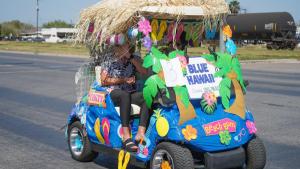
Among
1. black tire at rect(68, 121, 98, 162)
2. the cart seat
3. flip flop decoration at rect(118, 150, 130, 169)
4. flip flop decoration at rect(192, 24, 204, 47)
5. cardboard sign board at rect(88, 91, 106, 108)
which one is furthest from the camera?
black tire at rect(68, 121, 98, 162)

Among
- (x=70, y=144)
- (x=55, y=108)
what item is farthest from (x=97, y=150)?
(x=55, y=108)

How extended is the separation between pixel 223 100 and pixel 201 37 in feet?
3.94

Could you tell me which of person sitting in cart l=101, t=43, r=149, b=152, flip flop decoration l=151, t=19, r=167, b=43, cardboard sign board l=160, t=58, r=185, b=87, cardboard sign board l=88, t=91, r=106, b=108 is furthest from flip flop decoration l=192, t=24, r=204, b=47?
cardboard sign board l=88, t=91, r=106, b=108

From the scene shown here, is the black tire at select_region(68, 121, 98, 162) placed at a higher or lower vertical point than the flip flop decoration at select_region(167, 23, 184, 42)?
lower

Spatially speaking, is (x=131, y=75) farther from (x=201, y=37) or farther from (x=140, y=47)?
(x=201, y=37)

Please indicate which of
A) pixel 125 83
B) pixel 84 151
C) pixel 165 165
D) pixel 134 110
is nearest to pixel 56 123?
pixel 84 151

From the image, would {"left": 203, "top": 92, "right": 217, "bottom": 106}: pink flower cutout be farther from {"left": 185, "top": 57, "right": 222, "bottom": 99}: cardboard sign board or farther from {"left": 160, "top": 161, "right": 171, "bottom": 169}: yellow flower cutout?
{"left": 160, "top": 161, "right": 171, "bottom": 169}: yellow flower cutout

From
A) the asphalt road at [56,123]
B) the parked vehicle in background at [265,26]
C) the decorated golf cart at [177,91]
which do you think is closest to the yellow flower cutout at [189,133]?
the decorated golf cart at [177,91]

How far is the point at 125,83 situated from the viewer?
6117mm

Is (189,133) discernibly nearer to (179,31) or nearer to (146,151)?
(146,151)

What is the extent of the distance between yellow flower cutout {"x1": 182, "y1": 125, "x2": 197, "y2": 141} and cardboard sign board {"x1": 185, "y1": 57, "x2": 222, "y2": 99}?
0.36 m

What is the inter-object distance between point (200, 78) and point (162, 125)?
698 millimetres

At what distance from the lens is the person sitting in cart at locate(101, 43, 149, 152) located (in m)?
5.71

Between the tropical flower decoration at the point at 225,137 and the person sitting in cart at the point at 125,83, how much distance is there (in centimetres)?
82
